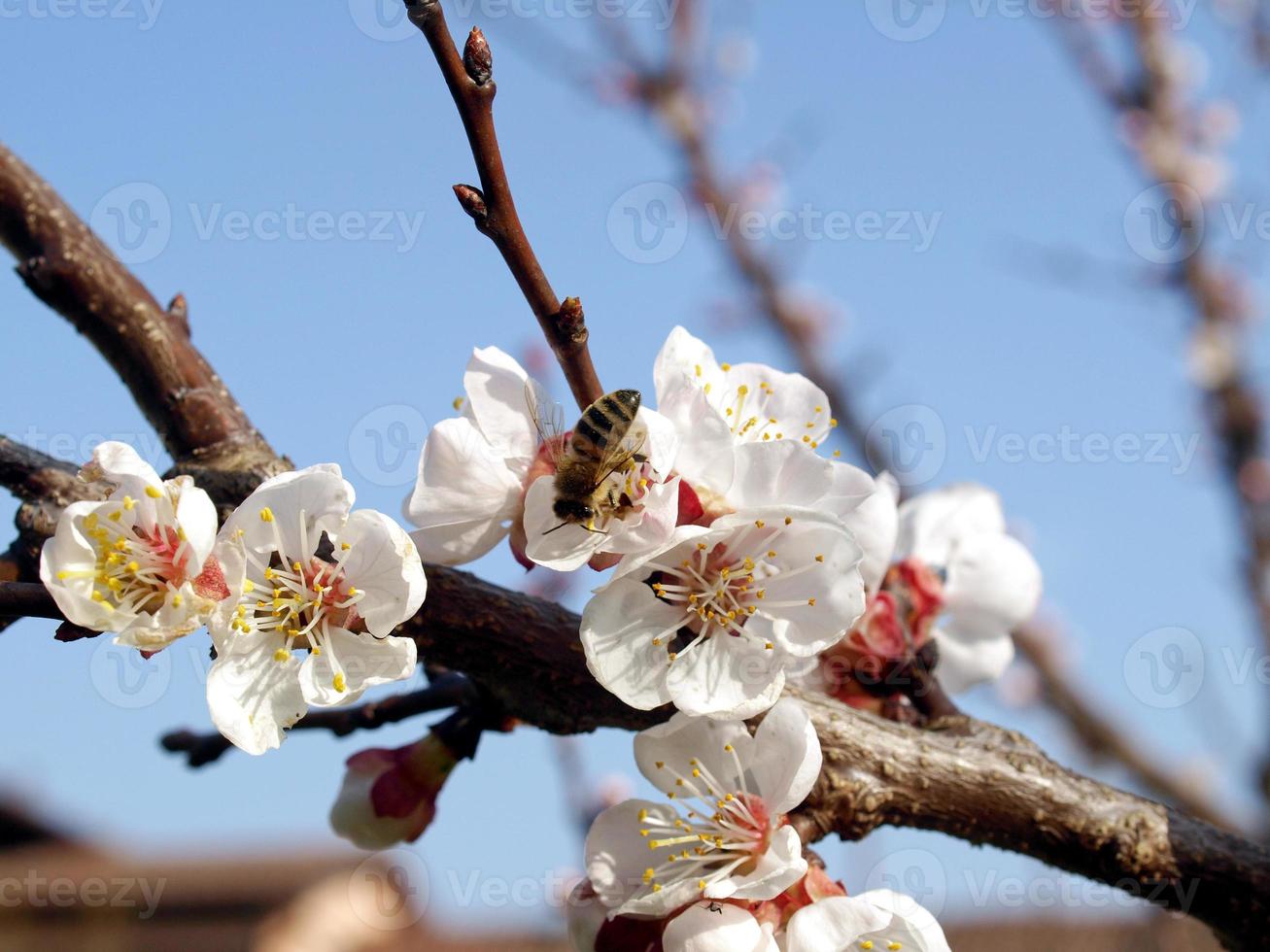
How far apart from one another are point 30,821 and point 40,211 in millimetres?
12978

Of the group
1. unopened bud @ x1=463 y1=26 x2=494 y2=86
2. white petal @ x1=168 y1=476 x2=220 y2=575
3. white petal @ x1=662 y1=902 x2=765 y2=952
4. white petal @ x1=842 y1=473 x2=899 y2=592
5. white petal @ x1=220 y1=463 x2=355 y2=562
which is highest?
unopened bud @ x1=463 y1=26 x2=494 y2=86

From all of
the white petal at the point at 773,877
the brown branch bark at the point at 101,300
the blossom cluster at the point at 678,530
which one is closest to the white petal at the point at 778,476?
the blossom cluster at the point at 678,530

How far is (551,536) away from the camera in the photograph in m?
1.41

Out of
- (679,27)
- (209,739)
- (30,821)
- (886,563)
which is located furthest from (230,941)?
(886,563)

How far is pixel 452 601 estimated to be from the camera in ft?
4.88

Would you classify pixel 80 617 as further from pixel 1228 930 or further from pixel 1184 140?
pixel 1184 140

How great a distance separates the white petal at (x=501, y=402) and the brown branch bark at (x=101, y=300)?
1.63ft

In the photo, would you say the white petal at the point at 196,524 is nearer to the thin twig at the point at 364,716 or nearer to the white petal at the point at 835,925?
the thin twig at the point at 364,716

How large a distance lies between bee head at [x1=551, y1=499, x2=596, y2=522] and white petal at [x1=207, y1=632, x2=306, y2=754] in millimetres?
359

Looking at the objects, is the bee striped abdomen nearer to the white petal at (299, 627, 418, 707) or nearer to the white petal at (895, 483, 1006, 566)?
the white petal at (299, 627, 418, 707)

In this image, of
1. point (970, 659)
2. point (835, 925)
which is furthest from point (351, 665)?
point (970, 659)

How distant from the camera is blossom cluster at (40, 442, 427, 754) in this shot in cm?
124

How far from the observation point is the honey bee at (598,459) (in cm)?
136

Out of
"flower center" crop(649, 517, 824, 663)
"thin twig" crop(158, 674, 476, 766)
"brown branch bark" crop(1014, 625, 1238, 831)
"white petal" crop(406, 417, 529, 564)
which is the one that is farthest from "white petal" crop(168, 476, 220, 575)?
"brown branch bark" crop(1014, 625, 1238, 831)
